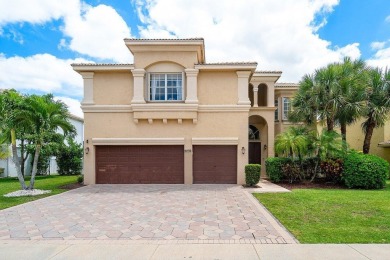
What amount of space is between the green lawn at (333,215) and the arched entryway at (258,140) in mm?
8989

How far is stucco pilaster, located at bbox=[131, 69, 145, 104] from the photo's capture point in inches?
603

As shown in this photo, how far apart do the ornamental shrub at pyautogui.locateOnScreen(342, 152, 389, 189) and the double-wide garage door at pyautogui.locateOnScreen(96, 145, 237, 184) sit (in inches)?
242

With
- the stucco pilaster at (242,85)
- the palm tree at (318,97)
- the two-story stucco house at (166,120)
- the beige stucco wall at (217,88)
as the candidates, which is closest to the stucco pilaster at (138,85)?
the two-story stucco house at (166,120)

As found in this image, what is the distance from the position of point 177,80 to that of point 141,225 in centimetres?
1010

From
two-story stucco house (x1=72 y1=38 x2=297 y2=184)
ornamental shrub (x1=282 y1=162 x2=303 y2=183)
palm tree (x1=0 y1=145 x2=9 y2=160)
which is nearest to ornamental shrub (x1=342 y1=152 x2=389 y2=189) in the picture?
ornamental shrub (x1=282 y1=162 x2=303 y2=183)

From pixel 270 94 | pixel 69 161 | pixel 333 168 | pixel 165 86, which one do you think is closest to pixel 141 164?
pixel 165 86

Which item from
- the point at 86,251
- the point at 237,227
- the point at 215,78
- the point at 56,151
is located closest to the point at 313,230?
the point at 237,227

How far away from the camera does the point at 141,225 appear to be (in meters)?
7.21

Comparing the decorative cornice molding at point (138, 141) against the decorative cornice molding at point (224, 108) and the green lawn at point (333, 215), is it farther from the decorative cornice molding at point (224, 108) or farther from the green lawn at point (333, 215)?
the green lawn at point (333, 215)

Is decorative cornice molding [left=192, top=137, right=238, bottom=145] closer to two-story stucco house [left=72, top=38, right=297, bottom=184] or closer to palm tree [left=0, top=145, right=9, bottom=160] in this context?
two-story stucco house [left=72, top=38, right=297, bottom=184]

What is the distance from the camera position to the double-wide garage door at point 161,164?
15633mm

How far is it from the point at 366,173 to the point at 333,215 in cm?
745

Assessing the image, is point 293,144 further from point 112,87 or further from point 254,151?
point 112,87

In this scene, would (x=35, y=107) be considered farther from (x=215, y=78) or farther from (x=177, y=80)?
(x=215, y=78)
